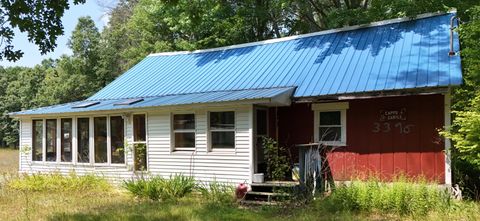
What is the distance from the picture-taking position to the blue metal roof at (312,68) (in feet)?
41.2

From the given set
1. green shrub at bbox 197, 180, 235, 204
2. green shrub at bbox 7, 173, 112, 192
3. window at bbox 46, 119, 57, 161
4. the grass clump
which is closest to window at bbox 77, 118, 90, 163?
green shrub at bbox 7, 173, 112, 192

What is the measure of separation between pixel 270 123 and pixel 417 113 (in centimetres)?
428

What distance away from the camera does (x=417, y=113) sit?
12.3 m

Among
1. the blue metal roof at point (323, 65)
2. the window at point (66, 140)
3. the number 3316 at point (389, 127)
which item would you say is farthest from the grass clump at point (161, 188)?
the window at point (66, 140)

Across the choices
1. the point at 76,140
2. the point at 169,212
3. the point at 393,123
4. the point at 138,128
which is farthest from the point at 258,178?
the point at 76,140

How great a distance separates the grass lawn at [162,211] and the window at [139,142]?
7.61ft

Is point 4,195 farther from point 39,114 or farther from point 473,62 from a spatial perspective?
point 473,62

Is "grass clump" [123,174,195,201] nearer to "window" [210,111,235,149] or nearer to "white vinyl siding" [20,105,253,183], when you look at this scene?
"white vinyl siding" [20,105,253,183]

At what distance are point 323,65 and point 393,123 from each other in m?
3.04

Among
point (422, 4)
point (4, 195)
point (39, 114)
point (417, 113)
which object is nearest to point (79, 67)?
point (39, 114)

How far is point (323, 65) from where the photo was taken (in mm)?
14711

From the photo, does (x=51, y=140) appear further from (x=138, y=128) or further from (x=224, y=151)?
(x=224, y=151)

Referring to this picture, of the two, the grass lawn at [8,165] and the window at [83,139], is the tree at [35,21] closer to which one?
the window at [83,139]

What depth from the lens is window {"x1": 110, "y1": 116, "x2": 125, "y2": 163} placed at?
16656mm
